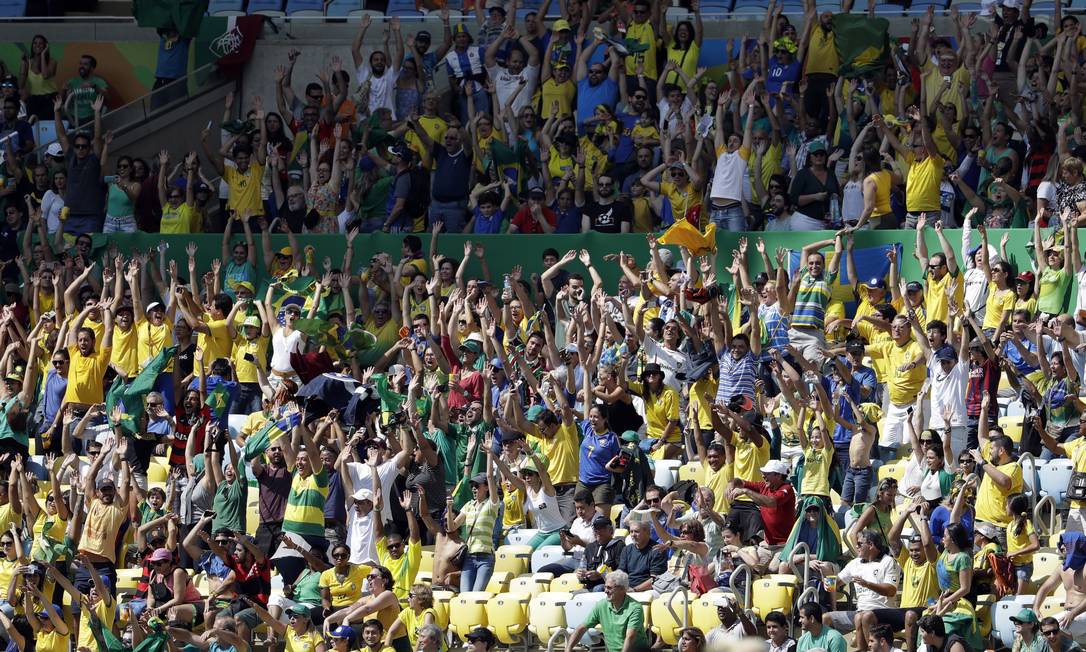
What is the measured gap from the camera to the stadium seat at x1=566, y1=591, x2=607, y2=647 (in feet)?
52.8

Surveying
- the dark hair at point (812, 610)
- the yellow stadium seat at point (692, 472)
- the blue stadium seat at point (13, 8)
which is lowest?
the dark hair at point (812, 610)

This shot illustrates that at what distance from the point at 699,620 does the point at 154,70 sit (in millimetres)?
13295

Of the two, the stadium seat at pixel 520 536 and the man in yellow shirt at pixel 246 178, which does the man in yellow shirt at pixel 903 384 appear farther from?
the man in yellow shirt at pixel 246 178

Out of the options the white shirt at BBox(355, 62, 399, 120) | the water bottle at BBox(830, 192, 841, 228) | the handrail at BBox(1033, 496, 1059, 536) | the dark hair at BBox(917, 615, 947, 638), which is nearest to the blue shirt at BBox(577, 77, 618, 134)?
the white shirt at BBox(355, 62, 399, 120)

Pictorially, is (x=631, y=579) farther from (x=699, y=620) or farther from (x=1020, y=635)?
(x=1020, y=635)

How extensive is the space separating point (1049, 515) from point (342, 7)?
1284 cm

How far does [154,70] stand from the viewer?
26.4 meters

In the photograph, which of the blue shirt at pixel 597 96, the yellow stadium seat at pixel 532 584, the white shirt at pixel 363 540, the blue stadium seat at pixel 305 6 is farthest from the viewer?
the blue stadium seat at pixel 305 6

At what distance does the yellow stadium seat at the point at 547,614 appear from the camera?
16.4 metres

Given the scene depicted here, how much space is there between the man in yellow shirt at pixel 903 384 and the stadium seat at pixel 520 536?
320 cm

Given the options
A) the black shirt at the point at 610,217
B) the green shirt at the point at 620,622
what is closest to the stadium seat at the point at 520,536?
the green shirt at the point at 620,622

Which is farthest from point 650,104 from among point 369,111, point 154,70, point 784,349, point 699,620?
point 699,620

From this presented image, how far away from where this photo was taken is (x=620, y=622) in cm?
1577

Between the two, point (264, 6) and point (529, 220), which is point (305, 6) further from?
point (529, 220)
